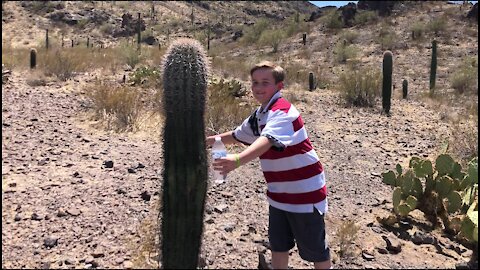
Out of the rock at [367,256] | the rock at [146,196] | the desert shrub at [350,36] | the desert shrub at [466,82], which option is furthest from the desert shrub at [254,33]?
the rock at [367,256]

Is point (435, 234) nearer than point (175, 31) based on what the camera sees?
Yes

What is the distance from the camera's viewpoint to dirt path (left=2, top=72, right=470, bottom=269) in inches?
149

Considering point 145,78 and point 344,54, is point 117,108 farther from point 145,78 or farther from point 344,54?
point 344,54

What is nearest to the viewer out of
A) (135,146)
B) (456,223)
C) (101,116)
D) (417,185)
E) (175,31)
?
(456,223)

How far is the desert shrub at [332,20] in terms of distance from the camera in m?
32.1

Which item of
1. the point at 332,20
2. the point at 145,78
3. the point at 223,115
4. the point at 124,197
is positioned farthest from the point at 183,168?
the point at 332,20

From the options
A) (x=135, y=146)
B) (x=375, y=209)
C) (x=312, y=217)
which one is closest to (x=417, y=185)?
(x=375, y=209)

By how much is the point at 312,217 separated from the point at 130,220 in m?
1.96

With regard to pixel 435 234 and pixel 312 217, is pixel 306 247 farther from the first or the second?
pixel 435 234

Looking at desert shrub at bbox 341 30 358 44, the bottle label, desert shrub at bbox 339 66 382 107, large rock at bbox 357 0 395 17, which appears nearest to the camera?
the bottle label

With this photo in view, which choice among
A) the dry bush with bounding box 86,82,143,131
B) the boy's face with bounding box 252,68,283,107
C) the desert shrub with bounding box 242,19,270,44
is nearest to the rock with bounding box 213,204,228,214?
the boy's face with bounding box 252,68,283,107

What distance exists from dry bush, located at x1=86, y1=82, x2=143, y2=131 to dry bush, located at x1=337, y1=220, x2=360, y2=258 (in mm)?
4606

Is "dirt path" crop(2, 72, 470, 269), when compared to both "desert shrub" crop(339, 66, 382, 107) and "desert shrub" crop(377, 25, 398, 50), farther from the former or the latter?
"desert shrub" crop(377, 25, 398, 50)

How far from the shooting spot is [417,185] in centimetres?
500
